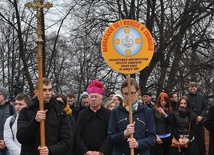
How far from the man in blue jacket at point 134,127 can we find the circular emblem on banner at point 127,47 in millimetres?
420

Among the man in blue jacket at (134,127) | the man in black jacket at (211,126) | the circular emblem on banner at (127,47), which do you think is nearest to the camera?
the man in blue jacket at (134,127)

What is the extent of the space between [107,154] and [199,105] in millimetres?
5521

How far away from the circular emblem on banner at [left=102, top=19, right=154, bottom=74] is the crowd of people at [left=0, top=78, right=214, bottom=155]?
0.37 meters

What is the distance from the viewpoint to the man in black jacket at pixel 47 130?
18.0 ft

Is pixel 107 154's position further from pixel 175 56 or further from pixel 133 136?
pixel 175 56

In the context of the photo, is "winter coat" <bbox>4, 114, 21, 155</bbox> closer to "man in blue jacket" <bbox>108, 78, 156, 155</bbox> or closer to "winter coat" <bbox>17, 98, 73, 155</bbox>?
"winter coat" <bbox>17, 98, 73, 155</bbox>

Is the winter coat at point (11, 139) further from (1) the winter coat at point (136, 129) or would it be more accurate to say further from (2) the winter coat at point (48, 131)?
(1) the winter coat at point (136, 129)

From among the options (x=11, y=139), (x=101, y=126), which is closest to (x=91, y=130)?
(x=101, y=126)

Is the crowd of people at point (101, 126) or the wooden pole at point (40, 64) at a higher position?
the wooden pole at point (40, 64)

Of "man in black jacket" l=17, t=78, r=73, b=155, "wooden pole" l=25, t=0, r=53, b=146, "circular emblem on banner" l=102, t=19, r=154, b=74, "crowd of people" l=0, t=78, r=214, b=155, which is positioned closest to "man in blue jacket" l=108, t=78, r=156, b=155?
"crowd of people" l=0, t=78, r=214, b=155

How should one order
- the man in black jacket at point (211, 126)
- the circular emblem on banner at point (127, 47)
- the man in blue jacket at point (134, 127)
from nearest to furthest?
the man in blue jacket at point (134, 127), the circular emblem on banner at point (127, 47), the man in black jacket at point (211, 126)

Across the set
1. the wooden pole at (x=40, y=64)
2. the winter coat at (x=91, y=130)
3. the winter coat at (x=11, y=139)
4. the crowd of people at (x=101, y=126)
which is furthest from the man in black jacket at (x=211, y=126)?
the wooden pole at (x=40, y=64)

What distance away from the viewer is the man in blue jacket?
6250 millimetres

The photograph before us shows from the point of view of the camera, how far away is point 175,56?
23172 millimetres
